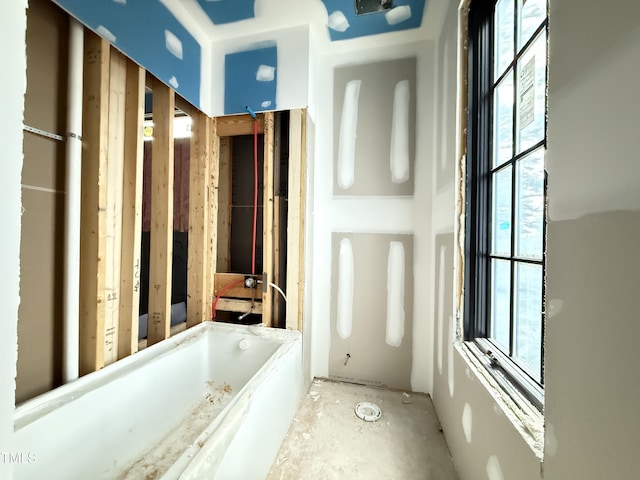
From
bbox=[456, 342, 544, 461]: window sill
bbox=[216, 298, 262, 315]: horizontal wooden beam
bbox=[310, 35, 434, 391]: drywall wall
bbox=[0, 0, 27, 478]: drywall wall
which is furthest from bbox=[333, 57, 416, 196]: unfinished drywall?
bbox=[0, 0, 27, 478]: drywall wall

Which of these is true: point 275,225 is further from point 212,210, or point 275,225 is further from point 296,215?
point 212,210

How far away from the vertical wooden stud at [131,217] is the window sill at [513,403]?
5.63 ft

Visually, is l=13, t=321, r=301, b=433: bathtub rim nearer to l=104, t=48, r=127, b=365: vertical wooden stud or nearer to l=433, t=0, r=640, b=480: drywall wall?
l=104, t=48, r=127, b=365: vertical wooden stud

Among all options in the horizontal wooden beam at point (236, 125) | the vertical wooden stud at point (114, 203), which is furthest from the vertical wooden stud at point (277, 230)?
the vertical wooden stud at point (114, 203)

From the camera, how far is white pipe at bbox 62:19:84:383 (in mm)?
1122

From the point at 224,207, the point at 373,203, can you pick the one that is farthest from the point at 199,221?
the point at 373,203

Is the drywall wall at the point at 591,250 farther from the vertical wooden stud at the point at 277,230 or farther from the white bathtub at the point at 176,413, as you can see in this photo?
the vertical wooden stud at the point at 277,230

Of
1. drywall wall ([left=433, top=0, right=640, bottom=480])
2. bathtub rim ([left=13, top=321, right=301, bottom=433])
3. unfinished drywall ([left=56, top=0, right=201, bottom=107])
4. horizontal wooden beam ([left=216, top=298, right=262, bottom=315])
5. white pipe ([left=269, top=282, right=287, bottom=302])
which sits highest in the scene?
unfinished drywall ([left=56, top=0, right=201, bottom=107])

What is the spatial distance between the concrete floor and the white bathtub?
4.9 inches

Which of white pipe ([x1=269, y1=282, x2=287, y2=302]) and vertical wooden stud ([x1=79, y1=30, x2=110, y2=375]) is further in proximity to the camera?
white pipe ([x1=269, y1=282, x2=287, y2=302])

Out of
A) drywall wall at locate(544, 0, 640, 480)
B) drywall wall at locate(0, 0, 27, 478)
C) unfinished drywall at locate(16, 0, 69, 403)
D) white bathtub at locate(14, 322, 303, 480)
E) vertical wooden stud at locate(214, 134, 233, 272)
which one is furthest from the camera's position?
vertical wooden stud at locate(214, 134, 233, 272)

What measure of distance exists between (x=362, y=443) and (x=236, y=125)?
2.31m

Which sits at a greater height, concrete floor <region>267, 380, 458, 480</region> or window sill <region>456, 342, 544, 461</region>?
window sill <region>456, 342, 544, 461</region>

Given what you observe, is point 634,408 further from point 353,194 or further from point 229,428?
point 353,194
